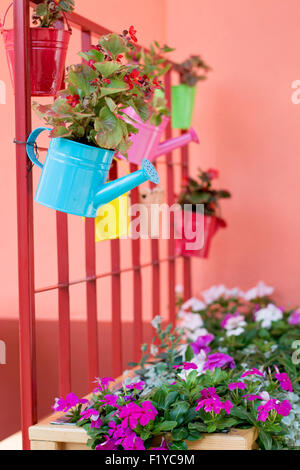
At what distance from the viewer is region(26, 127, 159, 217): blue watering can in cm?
159

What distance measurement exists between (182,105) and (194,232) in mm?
588

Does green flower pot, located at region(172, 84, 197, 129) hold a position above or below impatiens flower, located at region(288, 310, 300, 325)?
above

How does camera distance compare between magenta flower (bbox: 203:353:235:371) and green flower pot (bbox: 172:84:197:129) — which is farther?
green flower pot (bbox: 172:84:197:129)

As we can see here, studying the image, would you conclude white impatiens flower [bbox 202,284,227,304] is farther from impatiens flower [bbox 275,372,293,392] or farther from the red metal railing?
impatiens flower [bbox 275,372,293,392]

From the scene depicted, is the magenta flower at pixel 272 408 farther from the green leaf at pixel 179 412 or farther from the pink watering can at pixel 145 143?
the pink watering can at pixel 145 143

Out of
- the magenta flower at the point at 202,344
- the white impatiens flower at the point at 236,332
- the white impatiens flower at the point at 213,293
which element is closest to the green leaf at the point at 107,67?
the magenta flower at the point at 202,344

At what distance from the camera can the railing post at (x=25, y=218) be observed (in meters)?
1.67

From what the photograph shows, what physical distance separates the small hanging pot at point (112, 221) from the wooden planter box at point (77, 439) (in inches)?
21.1

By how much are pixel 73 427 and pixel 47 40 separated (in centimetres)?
101

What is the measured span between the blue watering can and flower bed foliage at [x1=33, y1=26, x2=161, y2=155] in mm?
36

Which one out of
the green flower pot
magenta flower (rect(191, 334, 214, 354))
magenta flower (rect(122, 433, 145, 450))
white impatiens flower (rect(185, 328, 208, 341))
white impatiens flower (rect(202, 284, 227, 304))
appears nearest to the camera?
magenta flower (rect(122, 433, 145, 450))

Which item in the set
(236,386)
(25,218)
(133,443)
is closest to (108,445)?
(133,443)

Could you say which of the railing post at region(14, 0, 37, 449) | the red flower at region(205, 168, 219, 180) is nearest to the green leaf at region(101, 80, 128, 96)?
the railing post at region(14, 0, 37, 449)

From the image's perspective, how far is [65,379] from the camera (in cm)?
192
